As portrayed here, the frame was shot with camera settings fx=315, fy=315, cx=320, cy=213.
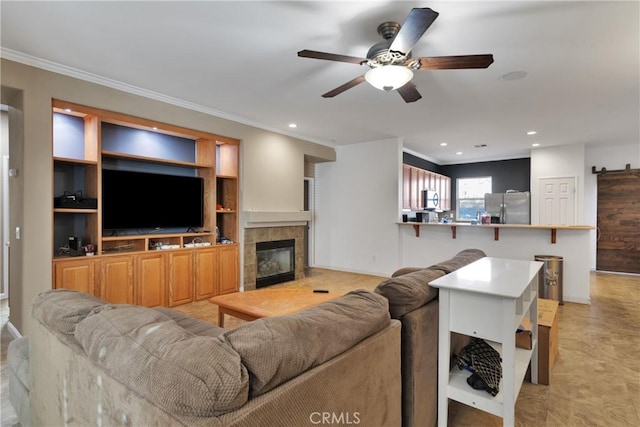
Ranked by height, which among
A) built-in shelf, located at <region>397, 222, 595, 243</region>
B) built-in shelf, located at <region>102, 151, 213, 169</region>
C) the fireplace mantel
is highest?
built-in shelf, located at <region>102, 151, 213, 169</region>

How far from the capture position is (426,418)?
64.8 inches

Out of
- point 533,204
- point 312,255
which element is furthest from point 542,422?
point 533,204

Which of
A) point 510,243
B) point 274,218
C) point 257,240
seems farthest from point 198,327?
point 510,243

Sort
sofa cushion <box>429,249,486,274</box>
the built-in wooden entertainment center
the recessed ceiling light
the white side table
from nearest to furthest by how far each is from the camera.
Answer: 1. the white side table
2. sofa cushion <box>429,249,486,274</box>
3. the recessed ceiling light
4. the built-in wooden entertainment center

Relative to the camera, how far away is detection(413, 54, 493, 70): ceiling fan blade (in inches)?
83.4

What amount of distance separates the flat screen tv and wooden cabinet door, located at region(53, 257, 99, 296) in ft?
1.54

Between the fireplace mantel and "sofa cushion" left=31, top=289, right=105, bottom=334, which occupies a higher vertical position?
the fireplace mantel

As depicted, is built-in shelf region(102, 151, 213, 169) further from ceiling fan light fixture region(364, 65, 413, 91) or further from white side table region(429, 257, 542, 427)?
white side table region(429, 257, 542, 427)

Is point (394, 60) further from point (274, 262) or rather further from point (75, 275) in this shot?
point (274, 262)

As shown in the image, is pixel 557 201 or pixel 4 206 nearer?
pixel 4 206

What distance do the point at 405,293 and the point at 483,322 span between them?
1.33 feet

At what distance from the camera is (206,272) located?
172 inches

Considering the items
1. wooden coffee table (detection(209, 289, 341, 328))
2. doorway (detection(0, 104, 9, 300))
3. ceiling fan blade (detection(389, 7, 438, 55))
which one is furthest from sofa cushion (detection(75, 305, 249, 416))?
doorway (detection(0, 104, 9, 300))

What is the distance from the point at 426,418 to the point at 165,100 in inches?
161
